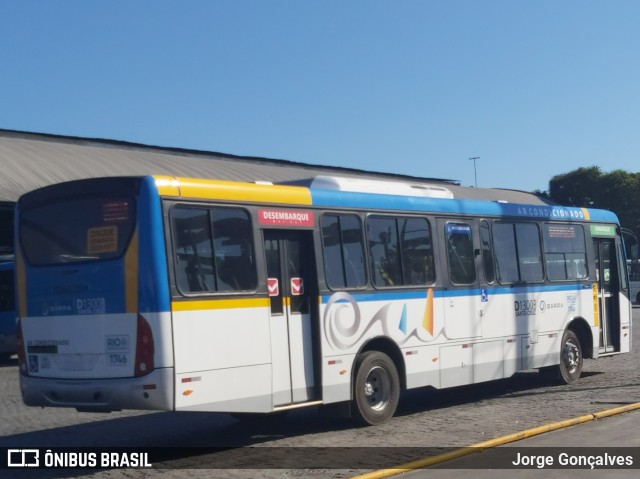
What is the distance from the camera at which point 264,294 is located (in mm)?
10789

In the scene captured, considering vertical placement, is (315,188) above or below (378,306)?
above

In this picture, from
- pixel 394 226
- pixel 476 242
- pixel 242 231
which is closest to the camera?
pixel 242 231

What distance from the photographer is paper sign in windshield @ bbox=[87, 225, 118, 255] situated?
32.3ft

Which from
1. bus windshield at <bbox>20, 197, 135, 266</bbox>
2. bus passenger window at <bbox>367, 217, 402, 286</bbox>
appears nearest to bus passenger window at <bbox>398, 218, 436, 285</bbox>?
bus passenger window at <bbox>367, 217, 402, 286</bbox>

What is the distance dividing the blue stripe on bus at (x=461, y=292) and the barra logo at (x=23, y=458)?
374 centimetres

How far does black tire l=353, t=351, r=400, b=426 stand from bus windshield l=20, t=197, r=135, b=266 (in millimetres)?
3807

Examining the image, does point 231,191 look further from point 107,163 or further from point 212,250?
point 107,163

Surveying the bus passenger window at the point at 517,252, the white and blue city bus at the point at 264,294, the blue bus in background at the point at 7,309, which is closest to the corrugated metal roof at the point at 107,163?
the blue bus in background at the point at 7,309

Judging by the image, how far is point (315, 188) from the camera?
12.2 meters

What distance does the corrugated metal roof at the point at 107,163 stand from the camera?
31984 millimetres

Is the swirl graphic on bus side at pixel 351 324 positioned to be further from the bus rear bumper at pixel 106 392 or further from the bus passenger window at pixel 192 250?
the bus rear bumper at pixel 106 392

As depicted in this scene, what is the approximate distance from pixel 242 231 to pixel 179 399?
2.12 metres

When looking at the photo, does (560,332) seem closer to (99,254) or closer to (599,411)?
(599,411)

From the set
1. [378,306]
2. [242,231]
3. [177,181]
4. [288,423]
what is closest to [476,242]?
[378,306]
